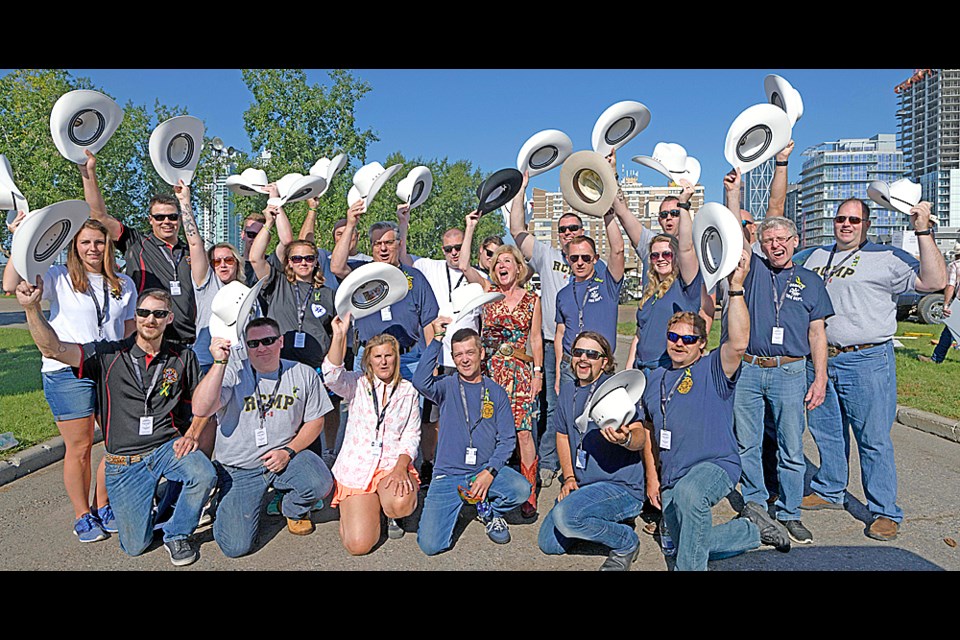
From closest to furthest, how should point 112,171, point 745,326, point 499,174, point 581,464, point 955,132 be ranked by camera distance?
point 745,326 < point 581,464 < point 499,174 < point 112,171 < point 955,132

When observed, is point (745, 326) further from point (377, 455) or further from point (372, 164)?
point (372, 164)

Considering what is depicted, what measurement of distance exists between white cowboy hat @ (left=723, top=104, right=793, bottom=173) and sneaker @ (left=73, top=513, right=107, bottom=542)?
4708 millimetres

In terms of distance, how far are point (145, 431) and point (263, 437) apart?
696 mm

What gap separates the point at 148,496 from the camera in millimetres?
4207

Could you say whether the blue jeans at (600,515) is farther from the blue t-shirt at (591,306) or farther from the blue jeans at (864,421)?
the blue jeans at (864,421)

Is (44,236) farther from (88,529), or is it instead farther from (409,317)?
(409,317)

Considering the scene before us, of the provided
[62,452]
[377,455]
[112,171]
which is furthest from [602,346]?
[112,171]

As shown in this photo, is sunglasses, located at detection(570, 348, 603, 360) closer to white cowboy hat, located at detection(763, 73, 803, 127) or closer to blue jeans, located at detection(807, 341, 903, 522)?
blue jeans, located at detection(807, 341, 903, 522)

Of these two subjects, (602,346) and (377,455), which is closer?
(602,346)

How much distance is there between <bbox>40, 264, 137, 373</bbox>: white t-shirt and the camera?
4305 mm

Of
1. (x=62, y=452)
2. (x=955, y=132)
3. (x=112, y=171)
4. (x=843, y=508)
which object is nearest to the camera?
(x=843, y=508)

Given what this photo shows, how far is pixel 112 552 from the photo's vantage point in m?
4.25

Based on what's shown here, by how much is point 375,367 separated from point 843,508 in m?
3.46

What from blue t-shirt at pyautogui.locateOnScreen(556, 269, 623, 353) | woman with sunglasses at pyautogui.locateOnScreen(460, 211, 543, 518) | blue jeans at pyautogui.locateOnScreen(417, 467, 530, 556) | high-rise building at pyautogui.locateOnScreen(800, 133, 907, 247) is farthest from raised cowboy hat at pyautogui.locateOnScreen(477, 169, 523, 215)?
high-rise building at pyautogui.locateOnScreen(800, 133, 907, 247)
